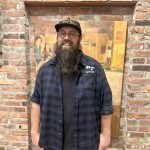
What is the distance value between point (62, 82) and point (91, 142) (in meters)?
0.64

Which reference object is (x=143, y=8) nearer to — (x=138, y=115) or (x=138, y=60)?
(x=138, y=60)

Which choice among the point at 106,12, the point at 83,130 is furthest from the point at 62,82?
the point at 106,12

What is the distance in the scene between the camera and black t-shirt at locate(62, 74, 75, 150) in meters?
2.22

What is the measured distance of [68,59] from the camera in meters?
2.27

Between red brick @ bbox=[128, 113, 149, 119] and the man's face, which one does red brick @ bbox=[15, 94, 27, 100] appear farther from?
red brick @ bbox=[128, 113, 149, 119]

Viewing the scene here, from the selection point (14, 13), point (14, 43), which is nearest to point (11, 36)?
point (14, 43)

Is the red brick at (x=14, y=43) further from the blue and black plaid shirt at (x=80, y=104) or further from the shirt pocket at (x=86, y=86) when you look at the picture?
the shirt pocket at (x=86, y=86)

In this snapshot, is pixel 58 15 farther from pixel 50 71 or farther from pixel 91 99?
pixel 91 99

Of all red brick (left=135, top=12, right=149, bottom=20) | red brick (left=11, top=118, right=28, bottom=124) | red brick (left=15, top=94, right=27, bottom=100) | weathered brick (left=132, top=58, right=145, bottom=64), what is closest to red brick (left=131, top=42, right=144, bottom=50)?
weathered brick (left=132, top=58, right=145, bottom=64)

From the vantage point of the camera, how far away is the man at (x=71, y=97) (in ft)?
7.27

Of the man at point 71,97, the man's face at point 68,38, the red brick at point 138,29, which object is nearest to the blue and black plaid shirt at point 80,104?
the man at point 71,97

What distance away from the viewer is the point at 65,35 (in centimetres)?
223

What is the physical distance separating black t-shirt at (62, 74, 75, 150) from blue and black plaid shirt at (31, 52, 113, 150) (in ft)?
0.13

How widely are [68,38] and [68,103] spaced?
60 cm
